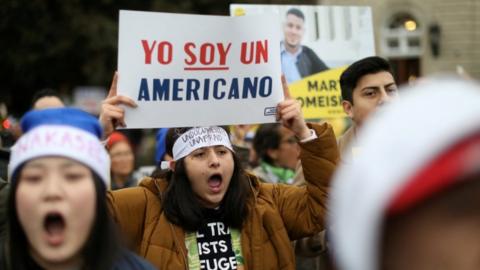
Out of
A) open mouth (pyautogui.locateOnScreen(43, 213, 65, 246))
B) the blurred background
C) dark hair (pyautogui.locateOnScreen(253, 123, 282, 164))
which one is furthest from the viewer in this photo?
the blurred background

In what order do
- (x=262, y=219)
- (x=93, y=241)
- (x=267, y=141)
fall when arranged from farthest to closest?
1. (x=267, y=141)
2. (x=262, y=219)
3. (x=93, y=241)

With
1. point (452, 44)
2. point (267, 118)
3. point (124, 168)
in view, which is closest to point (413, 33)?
point (452, 44)

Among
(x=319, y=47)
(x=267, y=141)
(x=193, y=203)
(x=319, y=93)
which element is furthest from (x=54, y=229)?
(x=267, y=141)

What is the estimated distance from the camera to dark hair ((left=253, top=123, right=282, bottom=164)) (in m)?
6.31

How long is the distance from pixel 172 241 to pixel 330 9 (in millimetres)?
2757

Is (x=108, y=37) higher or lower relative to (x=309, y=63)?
higher

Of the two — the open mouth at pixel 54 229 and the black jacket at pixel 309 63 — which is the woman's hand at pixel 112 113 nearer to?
the open mouth at pixel 54 229

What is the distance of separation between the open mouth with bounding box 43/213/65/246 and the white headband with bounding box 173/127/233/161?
1.50m

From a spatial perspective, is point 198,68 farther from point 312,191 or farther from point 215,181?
point 312,191

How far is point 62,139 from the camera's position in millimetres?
2035

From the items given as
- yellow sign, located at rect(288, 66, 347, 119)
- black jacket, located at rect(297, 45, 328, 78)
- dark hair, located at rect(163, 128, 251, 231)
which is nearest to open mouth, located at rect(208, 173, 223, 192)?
dark hair, located at rect(163, 128, 251, 231)

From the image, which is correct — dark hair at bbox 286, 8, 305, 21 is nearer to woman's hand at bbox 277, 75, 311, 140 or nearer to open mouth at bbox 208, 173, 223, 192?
woman's hand at bbox 277, 75, 311, 140

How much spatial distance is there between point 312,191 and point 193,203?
470mm

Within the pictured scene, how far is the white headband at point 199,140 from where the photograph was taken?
3.46 metres
